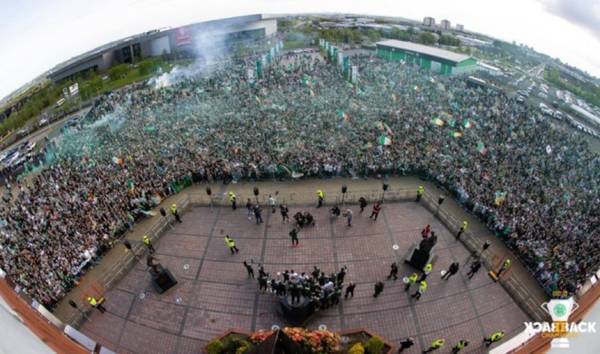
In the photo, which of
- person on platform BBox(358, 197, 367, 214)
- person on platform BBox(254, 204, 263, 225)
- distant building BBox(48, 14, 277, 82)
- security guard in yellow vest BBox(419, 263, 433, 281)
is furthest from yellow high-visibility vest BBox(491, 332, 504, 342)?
distant building BBox(48, 14, 277, 82)

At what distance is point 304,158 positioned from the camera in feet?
82.0

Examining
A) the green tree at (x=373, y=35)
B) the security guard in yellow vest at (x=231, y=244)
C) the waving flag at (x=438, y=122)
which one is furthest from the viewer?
the green tree at (x=373, y=35)

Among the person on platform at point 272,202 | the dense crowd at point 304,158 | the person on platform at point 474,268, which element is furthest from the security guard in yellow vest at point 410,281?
the person on platform at point 272,202

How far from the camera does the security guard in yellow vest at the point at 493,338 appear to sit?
13.9 m

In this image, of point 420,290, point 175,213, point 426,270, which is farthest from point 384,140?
point 175,213

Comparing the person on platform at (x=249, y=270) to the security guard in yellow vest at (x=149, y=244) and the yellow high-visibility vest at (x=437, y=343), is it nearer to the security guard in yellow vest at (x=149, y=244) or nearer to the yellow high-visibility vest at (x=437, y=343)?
the security guard in yellow vest at (x=149, y=244)

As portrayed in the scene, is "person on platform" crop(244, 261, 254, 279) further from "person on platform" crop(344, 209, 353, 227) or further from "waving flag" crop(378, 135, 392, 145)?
"waving flag" crop(378, 135, 392, 145)

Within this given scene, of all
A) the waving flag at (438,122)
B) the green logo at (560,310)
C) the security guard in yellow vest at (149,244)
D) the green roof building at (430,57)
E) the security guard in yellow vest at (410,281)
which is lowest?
the security guard in yellow vest at (410,281)

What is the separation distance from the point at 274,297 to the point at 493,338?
981 cm

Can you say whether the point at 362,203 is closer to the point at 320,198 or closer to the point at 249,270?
the point at 320,198

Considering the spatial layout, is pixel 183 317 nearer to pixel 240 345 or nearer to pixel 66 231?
pixel 240 345

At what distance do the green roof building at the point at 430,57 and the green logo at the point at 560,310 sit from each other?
113 ft

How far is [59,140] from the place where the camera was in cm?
3075

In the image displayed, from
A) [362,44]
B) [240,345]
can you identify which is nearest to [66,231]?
[240,345]
